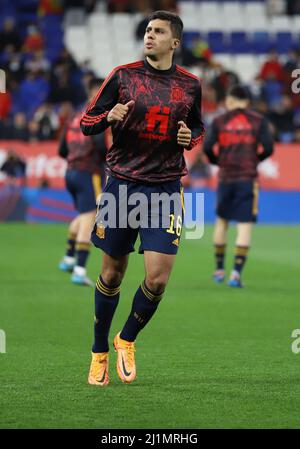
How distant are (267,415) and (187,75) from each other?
2.44 metres

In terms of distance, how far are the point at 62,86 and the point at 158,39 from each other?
1834 centimetres

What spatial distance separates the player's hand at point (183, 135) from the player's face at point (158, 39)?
1.66 feet

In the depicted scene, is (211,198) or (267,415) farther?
(211,198)

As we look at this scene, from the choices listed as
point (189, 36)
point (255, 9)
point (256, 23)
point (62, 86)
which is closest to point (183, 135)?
point (62, 86)

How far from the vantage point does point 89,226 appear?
13.0 metres

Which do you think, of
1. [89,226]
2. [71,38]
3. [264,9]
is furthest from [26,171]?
[264,9]

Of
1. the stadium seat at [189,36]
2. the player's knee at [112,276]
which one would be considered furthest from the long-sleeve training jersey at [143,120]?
the stadium seat at [189,36]

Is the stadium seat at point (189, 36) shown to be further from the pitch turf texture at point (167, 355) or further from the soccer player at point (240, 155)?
the soccer player at point (240, 155)

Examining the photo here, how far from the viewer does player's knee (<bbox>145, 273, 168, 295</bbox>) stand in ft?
22.5

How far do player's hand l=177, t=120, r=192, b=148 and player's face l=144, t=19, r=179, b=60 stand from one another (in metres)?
0.50

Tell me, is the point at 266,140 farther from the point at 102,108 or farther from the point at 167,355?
the point at 102,108

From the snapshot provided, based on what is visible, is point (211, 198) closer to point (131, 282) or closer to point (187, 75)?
point (131, 282)

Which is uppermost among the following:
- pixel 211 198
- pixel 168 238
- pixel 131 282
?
pixel 168 238

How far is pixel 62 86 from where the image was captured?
25.0m
